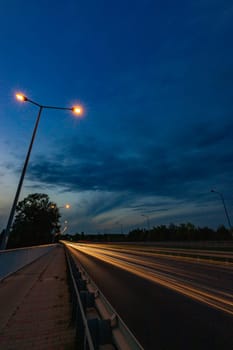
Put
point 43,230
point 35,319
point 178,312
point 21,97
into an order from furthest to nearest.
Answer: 1. point 43,230
2. point 21,97
3. point 178,312
4. point 35,319

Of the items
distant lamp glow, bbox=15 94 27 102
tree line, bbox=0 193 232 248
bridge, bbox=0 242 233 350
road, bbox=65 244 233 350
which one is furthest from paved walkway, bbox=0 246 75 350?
tree line, bbox=0 193 232 248

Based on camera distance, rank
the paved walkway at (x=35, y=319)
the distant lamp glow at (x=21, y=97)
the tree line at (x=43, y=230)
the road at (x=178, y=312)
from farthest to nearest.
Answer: the tree line at (x=43, y=230) < the distant lamp glow at (x=21, y=97) < the paved walkway at (x=35, y=319) < the road at (x=178, y=312)

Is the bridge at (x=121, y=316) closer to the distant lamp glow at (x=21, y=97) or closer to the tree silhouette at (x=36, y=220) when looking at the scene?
the distant lamp glow at (x=21, y=97)

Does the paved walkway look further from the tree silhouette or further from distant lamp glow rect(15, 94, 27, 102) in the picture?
the tree silhouette

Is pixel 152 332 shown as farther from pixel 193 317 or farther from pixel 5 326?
pixel 5 326

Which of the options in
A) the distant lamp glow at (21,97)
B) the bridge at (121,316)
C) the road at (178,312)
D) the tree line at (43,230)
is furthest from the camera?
the tree line at (43,230)

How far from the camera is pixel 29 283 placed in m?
10.0

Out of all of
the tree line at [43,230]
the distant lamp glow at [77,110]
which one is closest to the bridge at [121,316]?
the distant lamp glow at [77,110]

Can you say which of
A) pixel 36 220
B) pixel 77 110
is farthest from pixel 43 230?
pixel 77 110

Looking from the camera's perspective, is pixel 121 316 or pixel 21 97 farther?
pixel 21 97

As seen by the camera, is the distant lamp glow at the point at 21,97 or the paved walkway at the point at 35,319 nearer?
the paved walkway at the point at 35,319

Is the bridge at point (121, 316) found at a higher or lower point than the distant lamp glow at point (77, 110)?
lower

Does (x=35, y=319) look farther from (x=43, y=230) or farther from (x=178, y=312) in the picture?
(x=43, y=230)

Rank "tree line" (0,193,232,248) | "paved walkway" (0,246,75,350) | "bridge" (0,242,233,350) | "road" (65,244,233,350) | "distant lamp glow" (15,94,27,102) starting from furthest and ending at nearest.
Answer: "tree line" (0,193,232,248), "distant lamp glow" (15,94,27,102), "paved walkway" (0,246,75,350), "road" (65,244,233,350), "bridge" (0,242,233,350)
